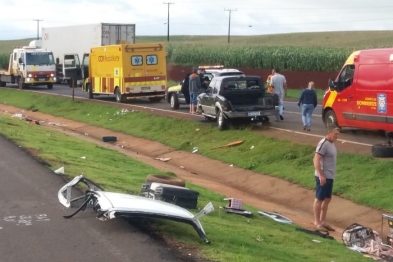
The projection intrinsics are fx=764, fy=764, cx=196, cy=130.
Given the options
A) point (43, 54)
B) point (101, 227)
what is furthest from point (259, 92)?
point (43, 54)

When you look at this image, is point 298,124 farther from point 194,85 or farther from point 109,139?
point 109,139

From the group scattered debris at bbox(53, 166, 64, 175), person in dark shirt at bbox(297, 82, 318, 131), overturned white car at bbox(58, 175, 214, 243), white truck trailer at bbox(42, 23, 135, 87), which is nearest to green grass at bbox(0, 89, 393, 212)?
person in dark shirt at bbox(297, 82, 318, 131)

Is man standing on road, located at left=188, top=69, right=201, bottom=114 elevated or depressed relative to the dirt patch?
elevated

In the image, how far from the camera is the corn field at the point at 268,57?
52312 mm

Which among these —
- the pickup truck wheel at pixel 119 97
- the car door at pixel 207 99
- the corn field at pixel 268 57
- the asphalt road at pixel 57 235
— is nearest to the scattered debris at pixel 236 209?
the asphalt road at pixel 57 235

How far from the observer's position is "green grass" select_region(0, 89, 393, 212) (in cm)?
1717

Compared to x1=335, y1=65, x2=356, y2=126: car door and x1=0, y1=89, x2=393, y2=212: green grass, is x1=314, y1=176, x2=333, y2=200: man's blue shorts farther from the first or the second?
x1=335, y1=65, x2=356, y2=126: car door

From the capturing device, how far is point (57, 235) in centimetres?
909

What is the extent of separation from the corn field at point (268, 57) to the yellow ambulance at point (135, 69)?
1789cm

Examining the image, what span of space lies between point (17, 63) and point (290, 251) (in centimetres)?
4473

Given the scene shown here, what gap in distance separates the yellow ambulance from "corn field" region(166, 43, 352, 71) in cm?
1789

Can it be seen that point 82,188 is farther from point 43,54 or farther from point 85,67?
point 43,54

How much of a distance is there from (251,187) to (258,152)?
2957 mm

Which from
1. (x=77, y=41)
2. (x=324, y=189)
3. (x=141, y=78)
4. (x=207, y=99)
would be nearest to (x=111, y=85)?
(x=141, y=78)
